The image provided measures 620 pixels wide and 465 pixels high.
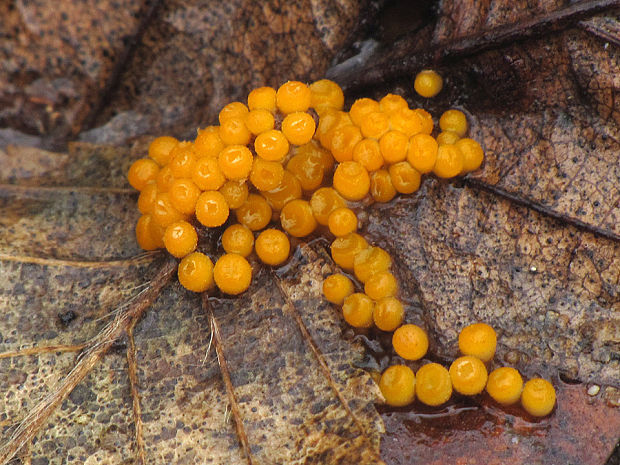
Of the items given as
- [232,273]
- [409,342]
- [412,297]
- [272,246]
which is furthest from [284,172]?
[409,342]

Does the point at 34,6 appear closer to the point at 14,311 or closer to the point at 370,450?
the point at 14,311

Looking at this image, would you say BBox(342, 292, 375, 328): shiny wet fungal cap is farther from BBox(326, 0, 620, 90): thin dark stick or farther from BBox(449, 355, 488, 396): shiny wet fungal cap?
BBox(326, 0, 620, 90): thin dark stick

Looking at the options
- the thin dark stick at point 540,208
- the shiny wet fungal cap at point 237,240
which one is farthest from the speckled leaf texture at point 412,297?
the shiny wet fungal cap at point 237,240

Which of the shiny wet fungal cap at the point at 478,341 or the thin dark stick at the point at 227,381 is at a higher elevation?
the shiny wet fungal cap at the point at 478,341

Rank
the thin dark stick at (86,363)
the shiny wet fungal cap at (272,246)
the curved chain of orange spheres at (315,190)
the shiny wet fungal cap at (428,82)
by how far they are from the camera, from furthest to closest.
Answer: the shiny wet fungal cap at (428,82) → the shiny wet fungal cap at (272,246) → the curved chain of orange spheres at (315,190) → the thin dark stick at (86,363)

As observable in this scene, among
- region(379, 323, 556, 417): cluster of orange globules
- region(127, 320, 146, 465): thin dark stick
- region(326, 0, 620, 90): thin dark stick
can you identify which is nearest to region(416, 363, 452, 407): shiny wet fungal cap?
region(379, 323, 556, 417): cluster of orange globules

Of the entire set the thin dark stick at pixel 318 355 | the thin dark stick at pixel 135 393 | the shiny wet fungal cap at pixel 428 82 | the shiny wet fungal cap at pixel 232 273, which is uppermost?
the shiny wet fungal cap at pixel 428 82

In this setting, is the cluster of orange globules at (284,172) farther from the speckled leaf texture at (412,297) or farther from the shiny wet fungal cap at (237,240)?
the speckled leaf texture at (412,297)
